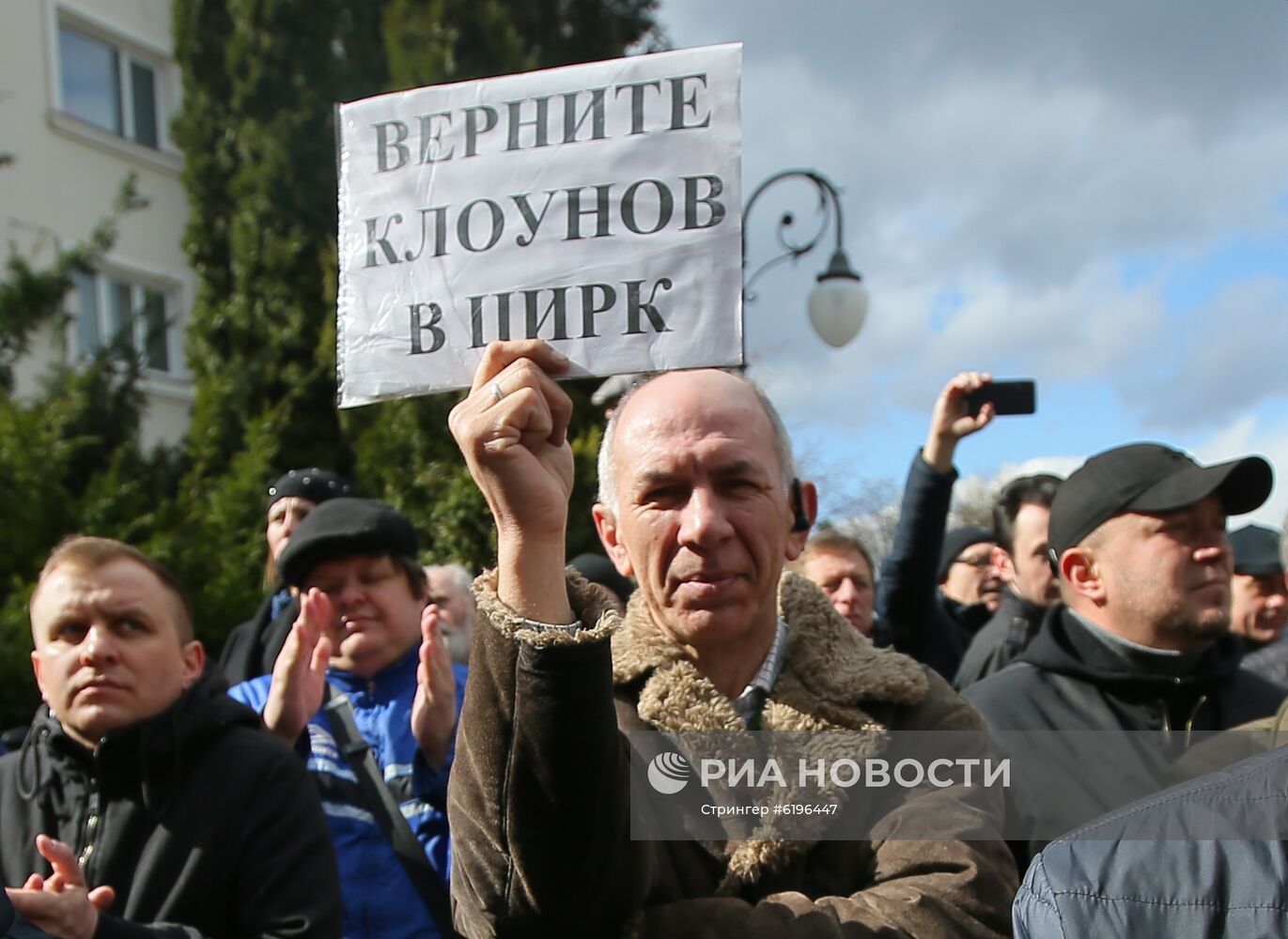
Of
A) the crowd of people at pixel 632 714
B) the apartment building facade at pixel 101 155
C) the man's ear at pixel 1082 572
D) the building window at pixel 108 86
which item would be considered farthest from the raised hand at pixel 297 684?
the building window at pixel 108 86

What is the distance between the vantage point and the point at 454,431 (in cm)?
173

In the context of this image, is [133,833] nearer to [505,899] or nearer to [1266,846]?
[505,899]

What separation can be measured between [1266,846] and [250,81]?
42.0 feet

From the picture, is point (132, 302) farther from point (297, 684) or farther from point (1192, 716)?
point (1192, 716)

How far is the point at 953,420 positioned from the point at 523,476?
199 cm

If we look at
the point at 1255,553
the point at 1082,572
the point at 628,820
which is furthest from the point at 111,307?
the point at 628,820

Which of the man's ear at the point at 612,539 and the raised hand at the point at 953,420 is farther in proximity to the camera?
the raised hand at the point at 953,420

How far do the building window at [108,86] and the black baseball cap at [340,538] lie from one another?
1219 cm

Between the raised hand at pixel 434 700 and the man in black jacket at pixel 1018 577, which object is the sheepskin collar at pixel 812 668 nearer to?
the raised hand at pixel 434 700

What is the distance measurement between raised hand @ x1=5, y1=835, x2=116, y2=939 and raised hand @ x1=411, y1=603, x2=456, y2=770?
833 mm

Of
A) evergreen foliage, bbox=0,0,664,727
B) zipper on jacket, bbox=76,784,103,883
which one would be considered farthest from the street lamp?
zipper on jacket, bbox=76,784,103,883

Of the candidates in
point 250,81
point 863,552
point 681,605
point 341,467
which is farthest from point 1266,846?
point 250,81

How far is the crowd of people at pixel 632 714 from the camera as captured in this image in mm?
1619

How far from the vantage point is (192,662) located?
110 inches
